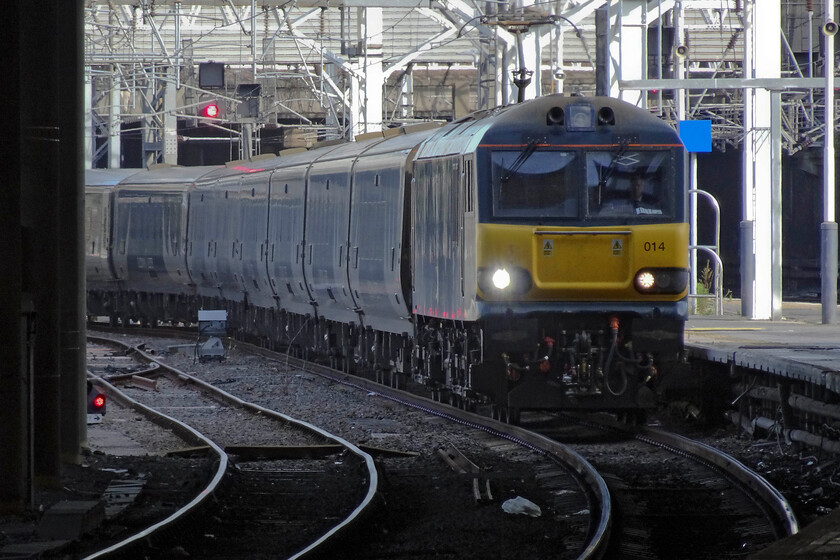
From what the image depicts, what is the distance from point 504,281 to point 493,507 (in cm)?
369

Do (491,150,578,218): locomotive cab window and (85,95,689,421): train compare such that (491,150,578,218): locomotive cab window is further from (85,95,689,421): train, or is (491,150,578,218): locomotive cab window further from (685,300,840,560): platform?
(685,300,840,560): platform

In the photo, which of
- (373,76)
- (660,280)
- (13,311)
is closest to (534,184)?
(660,280)

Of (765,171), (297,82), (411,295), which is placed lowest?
(411,295)

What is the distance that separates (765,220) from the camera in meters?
20.6

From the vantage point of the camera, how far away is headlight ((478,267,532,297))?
1273 centimetres

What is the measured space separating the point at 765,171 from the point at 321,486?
1212 centimetres

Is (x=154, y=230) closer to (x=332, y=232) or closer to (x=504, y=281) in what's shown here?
(x=332, y=232)

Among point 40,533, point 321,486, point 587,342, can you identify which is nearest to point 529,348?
point 587,342

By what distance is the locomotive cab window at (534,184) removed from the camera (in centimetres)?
1282

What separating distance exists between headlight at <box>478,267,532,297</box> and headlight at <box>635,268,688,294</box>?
0.96m

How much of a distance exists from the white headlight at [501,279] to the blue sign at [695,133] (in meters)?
9.81

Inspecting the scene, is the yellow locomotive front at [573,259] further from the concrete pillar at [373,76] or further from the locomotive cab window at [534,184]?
the concrete pillar at [373,76]

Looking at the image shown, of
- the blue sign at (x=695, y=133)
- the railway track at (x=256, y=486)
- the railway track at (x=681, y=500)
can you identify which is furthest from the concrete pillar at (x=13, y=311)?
the blue sign at (x=695, y=133)

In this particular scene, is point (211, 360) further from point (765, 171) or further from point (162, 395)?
point (765, 171)
